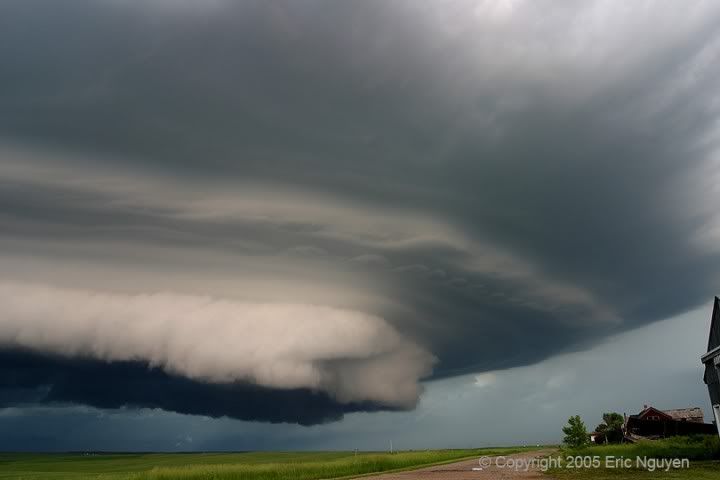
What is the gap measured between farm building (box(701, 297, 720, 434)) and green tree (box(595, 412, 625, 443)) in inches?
2340

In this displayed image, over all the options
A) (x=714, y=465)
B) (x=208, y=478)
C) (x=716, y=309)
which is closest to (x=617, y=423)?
(x=716, y=309)

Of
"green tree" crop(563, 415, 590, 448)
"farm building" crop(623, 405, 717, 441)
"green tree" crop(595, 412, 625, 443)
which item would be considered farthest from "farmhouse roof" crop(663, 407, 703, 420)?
"green tree" crop(563, 415, 590, 448)

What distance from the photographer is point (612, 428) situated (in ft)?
393

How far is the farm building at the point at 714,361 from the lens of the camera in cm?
5314

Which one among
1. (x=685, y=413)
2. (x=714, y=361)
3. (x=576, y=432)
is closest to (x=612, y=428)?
(x=685, y=413)

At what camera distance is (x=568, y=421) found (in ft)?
246

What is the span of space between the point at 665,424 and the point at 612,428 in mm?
34315

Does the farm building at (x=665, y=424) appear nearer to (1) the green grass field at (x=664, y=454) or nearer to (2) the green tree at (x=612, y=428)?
(2) the green tree at (x=612, y=428)

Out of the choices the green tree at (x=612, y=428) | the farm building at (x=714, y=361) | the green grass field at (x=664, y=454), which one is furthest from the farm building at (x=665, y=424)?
the farm building at (x=714, y=361)

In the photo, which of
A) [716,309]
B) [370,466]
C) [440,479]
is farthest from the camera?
[370,466]

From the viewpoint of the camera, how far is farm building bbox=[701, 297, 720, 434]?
174 feet

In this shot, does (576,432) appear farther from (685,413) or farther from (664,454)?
(685,413)

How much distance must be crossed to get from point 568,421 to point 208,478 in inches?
2078

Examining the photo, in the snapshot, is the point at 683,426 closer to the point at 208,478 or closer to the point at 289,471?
the point at 289,471
